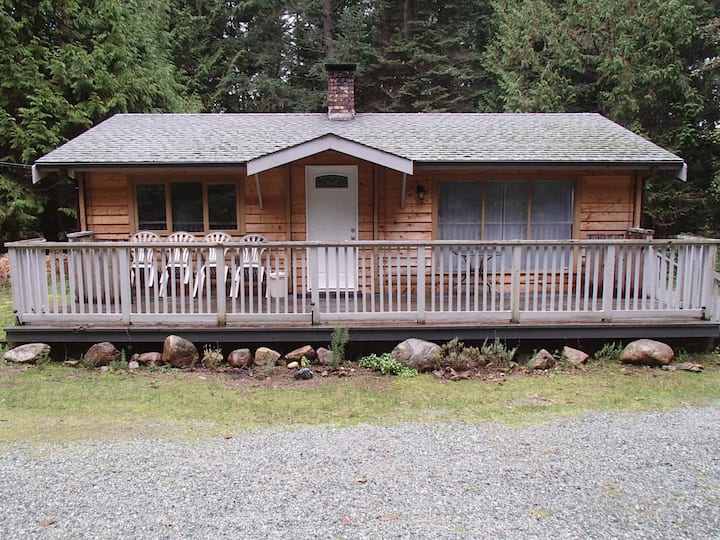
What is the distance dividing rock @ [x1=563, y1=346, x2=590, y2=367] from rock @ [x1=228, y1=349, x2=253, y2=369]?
3.82 meters

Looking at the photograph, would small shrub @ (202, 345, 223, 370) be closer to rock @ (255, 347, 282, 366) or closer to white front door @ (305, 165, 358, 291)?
rock @ (255, 347, 282, 366)

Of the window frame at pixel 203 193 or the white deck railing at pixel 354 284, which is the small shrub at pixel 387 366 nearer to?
the white deck railing at pixel 354 284

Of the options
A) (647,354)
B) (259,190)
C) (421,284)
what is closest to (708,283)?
(647,354)

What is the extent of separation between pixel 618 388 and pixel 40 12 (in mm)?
15667

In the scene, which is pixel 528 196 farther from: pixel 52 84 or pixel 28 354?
pixel 52 84

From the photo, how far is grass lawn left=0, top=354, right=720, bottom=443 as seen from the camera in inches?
185

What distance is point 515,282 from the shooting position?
6.46 metres

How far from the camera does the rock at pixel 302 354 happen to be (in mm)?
6496

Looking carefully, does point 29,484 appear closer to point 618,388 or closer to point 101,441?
point 101,441

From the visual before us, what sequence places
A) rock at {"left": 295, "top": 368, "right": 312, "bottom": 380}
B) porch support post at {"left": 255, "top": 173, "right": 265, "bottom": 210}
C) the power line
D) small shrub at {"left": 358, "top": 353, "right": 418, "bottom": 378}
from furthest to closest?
the power line < porch support post at {"left": 255, "top": 173, "right": 265, "bottom": 210} < small shrub at {"left": 358, "top": 353, "right": 418, "bottom": 378} < rock at {"left": 295, "top": 368, "right": 312, "bottom": 380}

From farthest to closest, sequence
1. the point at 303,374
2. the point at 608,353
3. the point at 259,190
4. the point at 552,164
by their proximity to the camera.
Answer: the point at 259,190, the point at 552,164, the point at 608,353, the point at 303,374

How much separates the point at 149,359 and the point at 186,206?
10.9ft

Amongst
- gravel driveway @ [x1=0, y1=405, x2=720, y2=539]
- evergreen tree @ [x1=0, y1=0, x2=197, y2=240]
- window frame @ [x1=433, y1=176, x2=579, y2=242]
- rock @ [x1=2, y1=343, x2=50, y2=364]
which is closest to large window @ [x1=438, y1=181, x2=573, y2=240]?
window frame @ [x1=433, y1=176, x2=579, y2=242]

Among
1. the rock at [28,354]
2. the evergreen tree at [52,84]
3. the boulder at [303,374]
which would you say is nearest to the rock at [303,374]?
the boulder at [303,374]
